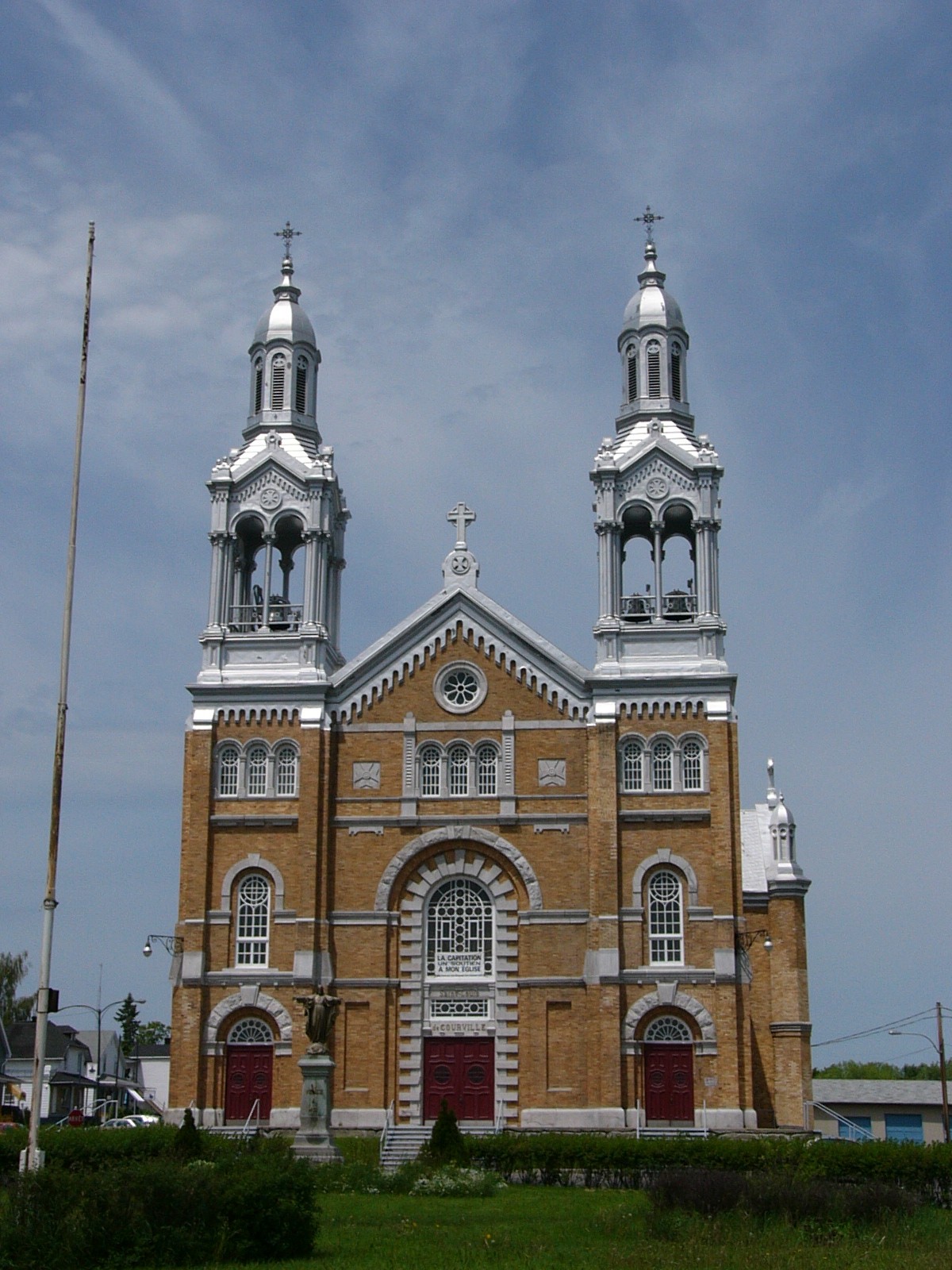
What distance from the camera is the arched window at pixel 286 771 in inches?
1848

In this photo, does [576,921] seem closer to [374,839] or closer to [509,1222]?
[374,839]

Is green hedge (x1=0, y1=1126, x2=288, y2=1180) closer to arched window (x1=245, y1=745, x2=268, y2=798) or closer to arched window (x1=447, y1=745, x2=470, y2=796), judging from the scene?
arched window (x1=245, y1=745, x2=268, y2=798)

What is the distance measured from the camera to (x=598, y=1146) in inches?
1367

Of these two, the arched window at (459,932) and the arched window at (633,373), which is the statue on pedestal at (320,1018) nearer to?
the arched window at (459,932)

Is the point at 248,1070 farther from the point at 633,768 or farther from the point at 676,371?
the point at 676,371

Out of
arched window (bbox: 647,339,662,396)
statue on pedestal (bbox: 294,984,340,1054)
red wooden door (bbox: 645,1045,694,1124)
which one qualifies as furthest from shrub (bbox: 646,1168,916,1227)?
arched window (bbox: 647,339,662,396)

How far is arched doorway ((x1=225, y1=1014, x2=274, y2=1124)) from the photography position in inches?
1764

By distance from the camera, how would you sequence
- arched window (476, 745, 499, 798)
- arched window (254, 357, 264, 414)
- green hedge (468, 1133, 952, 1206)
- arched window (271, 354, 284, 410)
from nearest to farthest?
green hedge (468, 1133, 952, 1206) < arched window (476, 745, 499, 798) < arched window (271, 354, 284, 410) < arched window (254, 357, 264, 414)

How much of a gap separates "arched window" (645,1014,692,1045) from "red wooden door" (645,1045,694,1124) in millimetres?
143

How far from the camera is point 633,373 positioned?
168ft

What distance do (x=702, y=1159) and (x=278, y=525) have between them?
24.4 meters

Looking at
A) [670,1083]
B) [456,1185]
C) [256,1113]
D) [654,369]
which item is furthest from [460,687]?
[456,1185]

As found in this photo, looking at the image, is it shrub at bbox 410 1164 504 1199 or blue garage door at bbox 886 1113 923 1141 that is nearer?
shrub at bbox 410 1164 504 1199

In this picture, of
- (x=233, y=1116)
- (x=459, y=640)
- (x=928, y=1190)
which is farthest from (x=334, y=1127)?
(x=928, y=1190)
